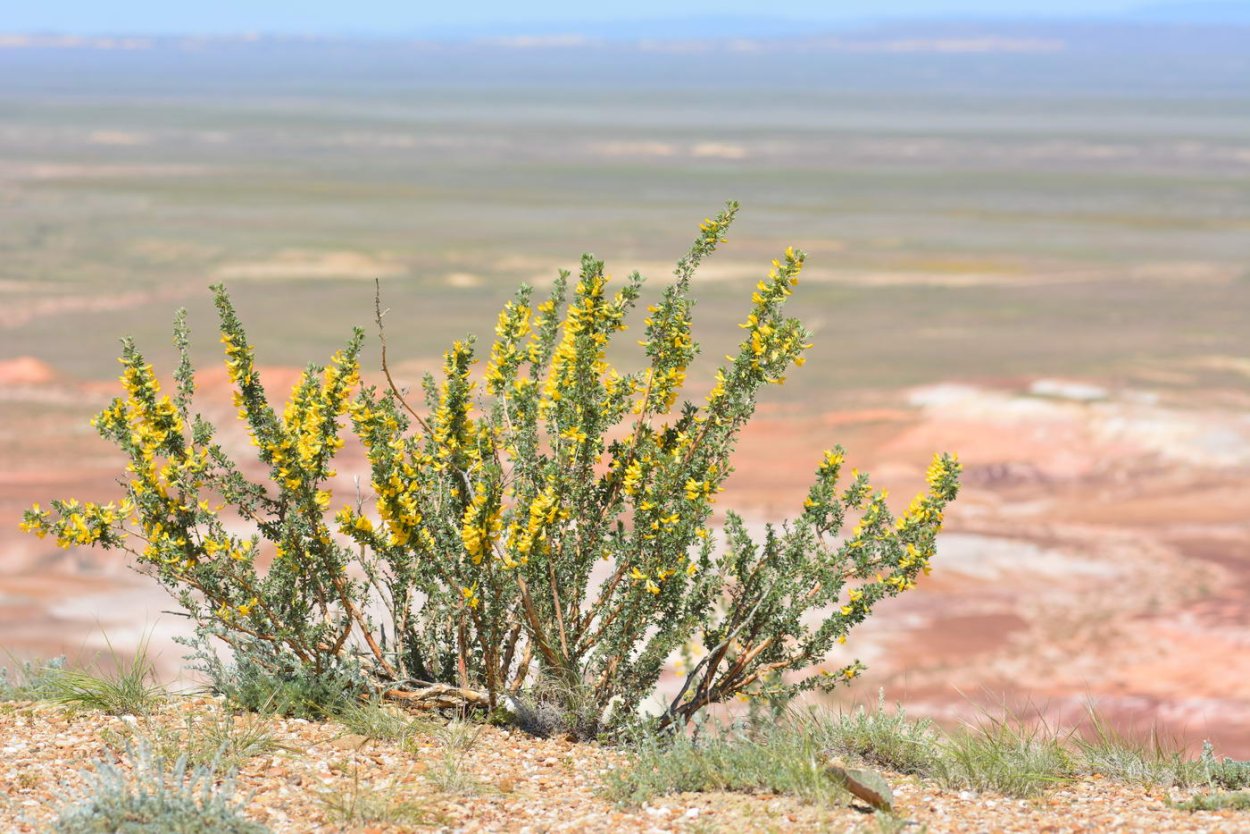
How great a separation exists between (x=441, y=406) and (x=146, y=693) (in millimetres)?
1443

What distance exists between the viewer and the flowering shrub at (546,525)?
219 inches

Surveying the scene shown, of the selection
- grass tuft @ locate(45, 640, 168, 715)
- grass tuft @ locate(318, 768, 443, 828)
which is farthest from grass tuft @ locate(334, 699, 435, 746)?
grass tuft @ locate(45, 640, 168, 715)

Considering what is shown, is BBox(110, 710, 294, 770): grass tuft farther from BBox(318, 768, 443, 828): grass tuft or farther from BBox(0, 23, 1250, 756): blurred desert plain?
BBox(0, 23, 1250, 756): blurred desert plain

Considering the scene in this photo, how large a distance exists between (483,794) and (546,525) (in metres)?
0.91

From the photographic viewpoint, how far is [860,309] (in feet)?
114

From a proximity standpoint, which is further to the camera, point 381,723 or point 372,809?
point 381,723

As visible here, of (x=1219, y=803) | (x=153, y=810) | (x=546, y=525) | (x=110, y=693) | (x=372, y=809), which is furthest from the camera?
(x=110, y=693)

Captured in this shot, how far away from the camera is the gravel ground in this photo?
463 cm

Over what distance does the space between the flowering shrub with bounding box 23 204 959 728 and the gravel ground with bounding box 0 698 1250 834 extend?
371mm

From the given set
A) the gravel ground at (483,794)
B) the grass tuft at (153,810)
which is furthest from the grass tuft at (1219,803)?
the grass tuft at (153,810)

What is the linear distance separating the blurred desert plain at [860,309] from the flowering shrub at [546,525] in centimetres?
89

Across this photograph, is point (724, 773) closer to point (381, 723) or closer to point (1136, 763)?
point (381, 723)

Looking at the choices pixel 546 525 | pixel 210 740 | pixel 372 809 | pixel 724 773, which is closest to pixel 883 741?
pixel 724 773

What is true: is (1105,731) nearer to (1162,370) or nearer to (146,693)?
(146,693)
